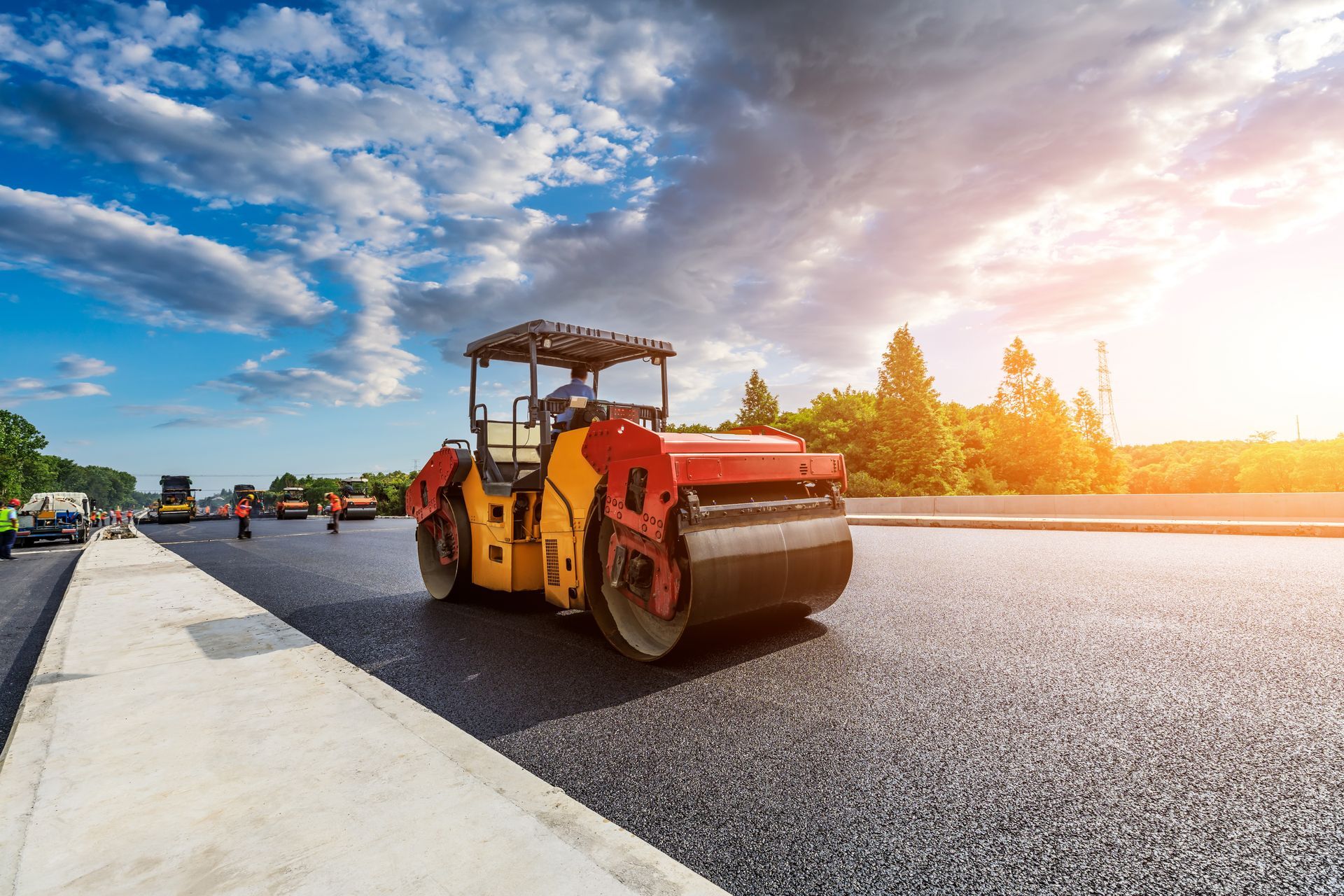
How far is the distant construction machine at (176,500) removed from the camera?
4031 cm

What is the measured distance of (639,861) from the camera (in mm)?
2131

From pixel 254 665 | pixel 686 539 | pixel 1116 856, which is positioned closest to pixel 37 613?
pixel 254 665

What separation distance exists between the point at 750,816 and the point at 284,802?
1726 mm

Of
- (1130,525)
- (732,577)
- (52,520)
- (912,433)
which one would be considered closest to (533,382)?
(732,577)

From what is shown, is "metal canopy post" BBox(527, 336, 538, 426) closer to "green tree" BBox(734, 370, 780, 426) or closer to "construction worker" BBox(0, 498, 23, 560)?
"construction worker" BBox(0, 498, 23, 560)

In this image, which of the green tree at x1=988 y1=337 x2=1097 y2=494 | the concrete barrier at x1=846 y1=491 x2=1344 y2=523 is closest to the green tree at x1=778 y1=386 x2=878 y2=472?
the green tree at x1=988 y1=337 x2=1097 y2=494

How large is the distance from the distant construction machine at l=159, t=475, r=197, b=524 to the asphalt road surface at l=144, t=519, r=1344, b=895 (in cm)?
4218

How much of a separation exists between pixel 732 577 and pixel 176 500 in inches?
1885

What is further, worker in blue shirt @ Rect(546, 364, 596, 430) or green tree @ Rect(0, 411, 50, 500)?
green tree @ Rect(0, 411, 50, 500)

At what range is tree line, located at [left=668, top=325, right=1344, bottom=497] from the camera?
38500 mm

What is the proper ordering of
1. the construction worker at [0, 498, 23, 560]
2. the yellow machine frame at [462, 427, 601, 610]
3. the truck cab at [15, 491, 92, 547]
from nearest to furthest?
the yellow machine frame at [462, 427, 601, 610] < the construction worker at [0, 498, 23, 560] < the truck cab at [15, 491, 92, 547]

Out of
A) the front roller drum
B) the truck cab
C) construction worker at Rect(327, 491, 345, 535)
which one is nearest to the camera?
the front roller drum

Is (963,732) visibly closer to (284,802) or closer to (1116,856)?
(1116,856)

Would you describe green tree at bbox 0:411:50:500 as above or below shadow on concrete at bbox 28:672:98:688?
above
